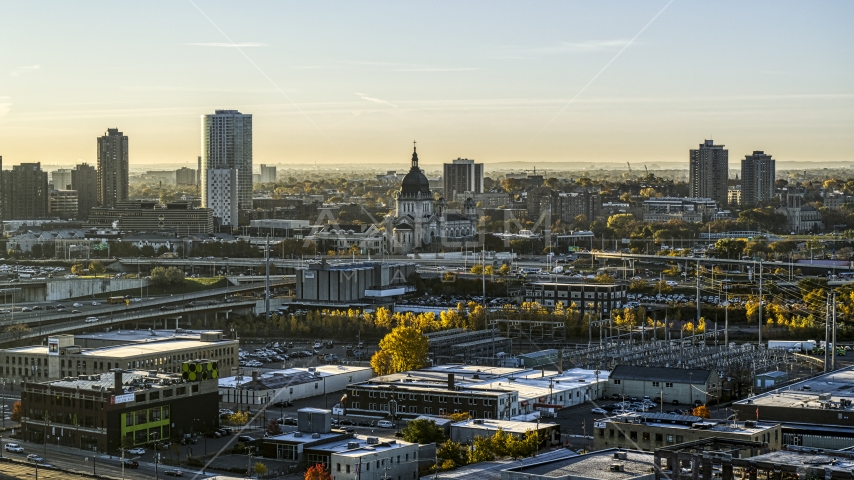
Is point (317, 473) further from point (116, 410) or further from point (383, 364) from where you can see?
point (383, 364)

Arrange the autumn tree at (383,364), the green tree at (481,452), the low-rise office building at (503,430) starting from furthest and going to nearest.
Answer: the autumn tree at (383,364) → the low-rise office building at (503,430) → the green tree at (481,452)

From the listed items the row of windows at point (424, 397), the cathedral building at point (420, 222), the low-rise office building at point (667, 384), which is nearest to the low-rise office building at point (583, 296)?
the low-rise office building at point (667, 384)

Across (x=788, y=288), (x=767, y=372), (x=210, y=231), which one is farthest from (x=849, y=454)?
(x=210, y=231)

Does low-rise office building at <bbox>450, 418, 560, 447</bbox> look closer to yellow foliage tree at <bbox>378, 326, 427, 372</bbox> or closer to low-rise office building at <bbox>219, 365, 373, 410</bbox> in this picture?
low-rise office building at <bbox>219, 365, 373, 410</bbox>

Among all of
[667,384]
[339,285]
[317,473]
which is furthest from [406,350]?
[339,285]

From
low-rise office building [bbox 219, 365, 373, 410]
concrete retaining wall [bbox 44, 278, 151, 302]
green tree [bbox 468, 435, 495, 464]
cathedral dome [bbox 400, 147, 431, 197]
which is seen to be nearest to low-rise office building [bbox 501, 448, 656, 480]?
green tree [bbox 468, 435, 495, 464]

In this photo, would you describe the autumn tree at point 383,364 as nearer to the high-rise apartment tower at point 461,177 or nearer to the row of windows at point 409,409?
the row of windows at point 409,409
